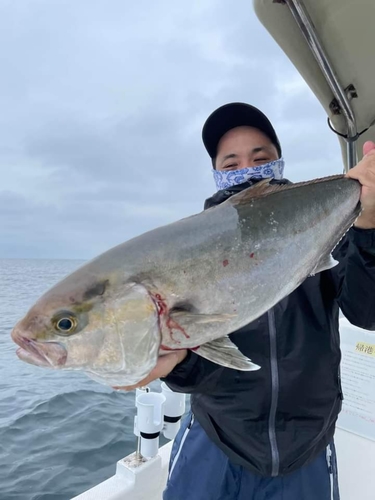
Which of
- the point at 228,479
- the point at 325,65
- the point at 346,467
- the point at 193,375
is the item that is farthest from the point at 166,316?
the point at 346,467

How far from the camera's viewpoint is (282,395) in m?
2.15

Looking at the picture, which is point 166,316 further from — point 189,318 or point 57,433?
point 57,433

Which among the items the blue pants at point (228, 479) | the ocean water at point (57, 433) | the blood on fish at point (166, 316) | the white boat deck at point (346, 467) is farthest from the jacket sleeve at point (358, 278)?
the ocean water at point (57, 433)

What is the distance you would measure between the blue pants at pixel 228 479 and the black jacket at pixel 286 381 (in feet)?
0.24

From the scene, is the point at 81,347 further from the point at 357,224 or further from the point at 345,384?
the point at 345,384

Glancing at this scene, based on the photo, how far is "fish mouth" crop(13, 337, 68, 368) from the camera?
5.23ft

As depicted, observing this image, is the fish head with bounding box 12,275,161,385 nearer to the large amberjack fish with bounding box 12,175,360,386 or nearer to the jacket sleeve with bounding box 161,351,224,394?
the large amberjack fish with bounding box 12,175,360,386

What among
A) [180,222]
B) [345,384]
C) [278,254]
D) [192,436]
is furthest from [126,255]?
[345,384]

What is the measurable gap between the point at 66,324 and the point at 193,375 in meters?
0.71

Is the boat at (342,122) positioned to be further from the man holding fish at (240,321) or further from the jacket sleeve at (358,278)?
the jacket sleeve at (358,278)

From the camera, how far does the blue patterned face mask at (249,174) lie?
256 centimetres

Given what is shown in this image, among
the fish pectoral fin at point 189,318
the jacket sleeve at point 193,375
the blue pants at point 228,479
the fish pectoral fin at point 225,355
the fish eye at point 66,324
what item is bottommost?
the blue pants at point 228,479

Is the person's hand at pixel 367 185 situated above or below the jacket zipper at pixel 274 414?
above

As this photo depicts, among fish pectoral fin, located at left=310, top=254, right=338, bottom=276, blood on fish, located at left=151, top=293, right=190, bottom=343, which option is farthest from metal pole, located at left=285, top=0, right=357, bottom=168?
blood on fish, located at left=151, top=293, right=190, bottom=343
